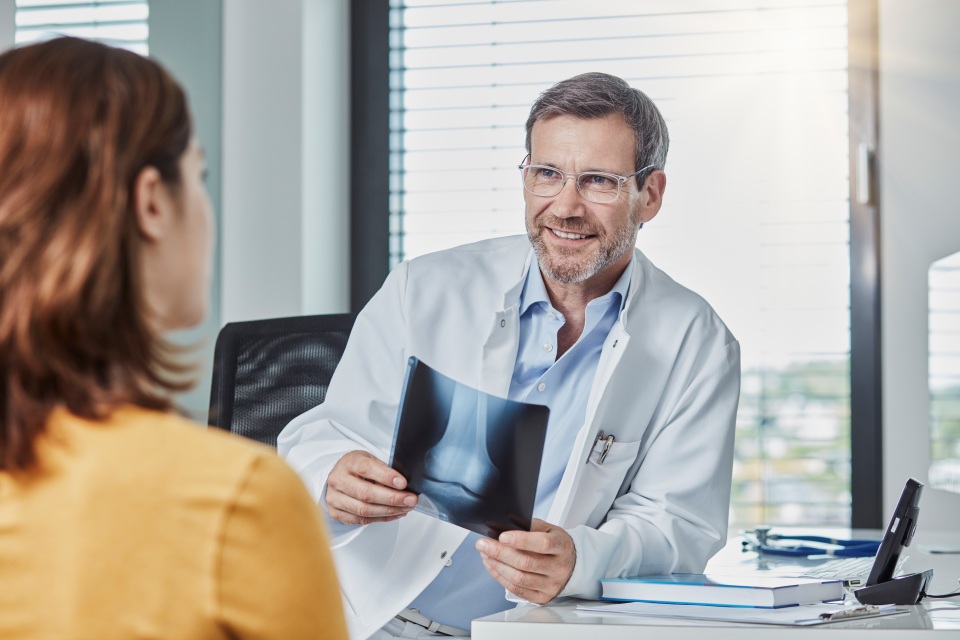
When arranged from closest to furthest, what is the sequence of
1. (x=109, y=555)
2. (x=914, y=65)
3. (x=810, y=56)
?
1. (x=109, y=555)
2. (x=914, y=65)
3. (x=810, y=56)

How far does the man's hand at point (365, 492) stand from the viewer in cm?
140

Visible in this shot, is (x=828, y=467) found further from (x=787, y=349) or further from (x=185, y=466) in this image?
(x=185, y=466)

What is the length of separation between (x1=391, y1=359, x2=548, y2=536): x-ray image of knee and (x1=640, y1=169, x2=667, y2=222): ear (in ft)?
2.55

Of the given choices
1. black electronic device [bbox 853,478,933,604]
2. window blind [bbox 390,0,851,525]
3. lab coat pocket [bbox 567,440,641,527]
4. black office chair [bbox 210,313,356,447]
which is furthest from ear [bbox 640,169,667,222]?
window blind [bbox 390,0,851,525]

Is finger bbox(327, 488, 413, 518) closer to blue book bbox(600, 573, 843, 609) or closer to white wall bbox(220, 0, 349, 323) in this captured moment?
blue book bbox(600, 573, 843, 609)

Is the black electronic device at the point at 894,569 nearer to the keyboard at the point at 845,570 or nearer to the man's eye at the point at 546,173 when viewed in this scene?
the keyboard at the point at 845,570

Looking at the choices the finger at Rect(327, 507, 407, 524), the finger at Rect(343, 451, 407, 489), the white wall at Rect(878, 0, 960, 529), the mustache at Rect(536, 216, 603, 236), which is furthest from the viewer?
the white wall at Rect(878, 0, 960, 529)

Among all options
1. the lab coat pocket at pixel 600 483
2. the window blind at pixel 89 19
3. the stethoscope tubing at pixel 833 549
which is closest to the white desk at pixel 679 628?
the lab coat pocket at pixel 600 483

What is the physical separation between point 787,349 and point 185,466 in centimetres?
256

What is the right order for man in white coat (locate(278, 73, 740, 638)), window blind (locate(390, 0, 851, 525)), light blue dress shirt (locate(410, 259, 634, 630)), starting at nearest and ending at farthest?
man in white coat (locate(278, 73, 740, 638))
light blue dress shirt (locate(410, 259, 634, 630))
window blind (locate(390, 0, 851, 525))

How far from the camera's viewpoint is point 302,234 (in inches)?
113

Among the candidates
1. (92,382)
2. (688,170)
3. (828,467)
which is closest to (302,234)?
(688,170)

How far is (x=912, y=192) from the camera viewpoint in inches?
111

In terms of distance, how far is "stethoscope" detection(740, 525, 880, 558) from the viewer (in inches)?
73.5
